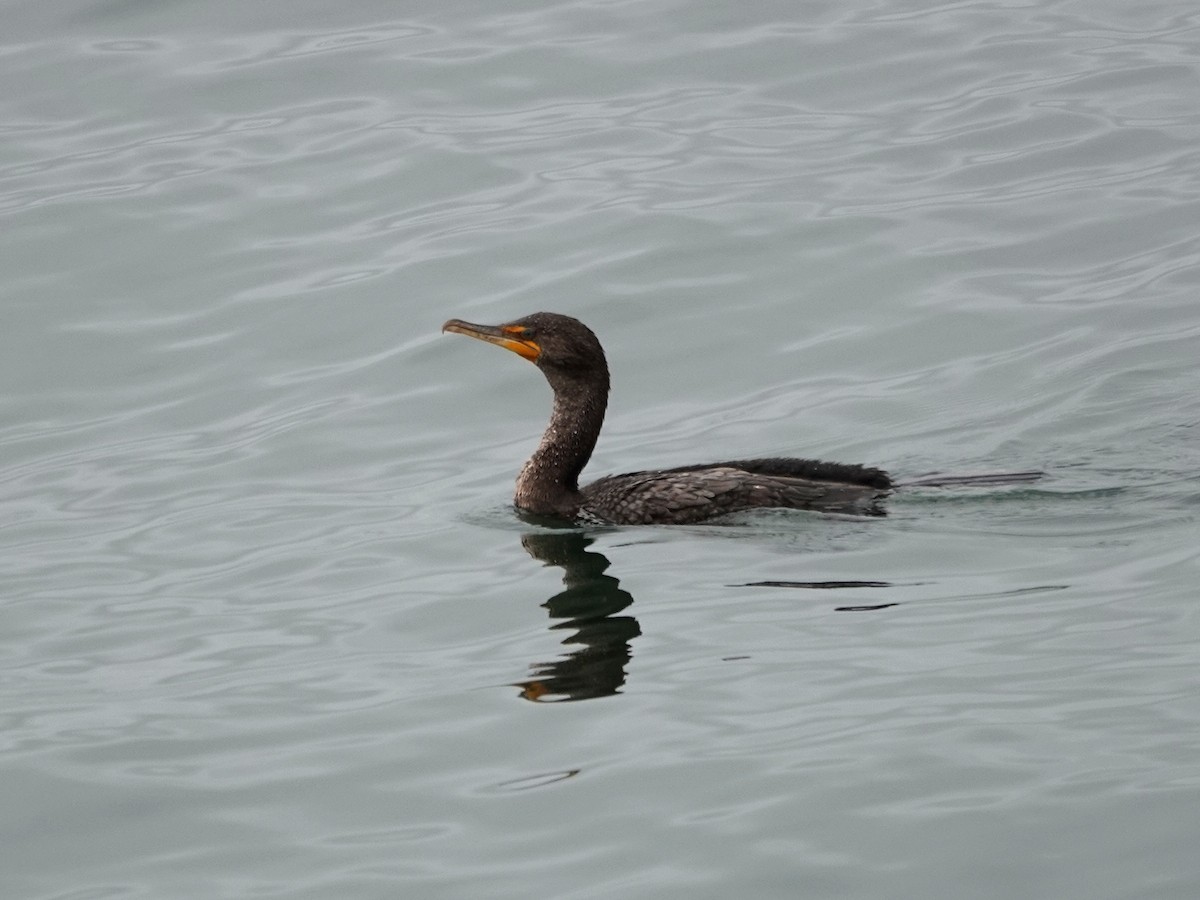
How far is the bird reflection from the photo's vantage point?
7.83 m

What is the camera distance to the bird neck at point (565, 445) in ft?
35.8

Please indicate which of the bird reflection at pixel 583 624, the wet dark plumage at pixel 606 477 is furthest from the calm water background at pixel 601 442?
the wet dark plumage at pixel 606 477

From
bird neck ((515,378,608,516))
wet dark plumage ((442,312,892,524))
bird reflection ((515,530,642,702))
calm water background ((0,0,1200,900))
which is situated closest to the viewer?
calm water background ((0,0,1200,900))

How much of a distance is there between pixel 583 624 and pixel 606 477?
2.61 meters

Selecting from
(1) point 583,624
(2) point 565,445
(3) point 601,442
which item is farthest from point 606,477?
(1) point 583,624

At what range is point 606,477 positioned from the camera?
11.3 metres

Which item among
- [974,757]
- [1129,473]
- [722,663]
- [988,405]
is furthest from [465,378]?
[974,757]

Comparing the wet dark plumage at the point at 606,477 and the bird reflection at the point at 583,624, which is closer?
the bird reflection at the point at 583,624

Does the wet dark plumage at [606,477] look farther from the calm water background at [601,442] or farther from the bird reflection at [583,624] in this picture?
the bird reflection at [583,624]

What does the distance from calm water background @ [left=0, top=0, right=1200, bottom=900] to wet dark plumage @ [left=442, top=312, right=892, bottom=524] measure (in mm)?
185

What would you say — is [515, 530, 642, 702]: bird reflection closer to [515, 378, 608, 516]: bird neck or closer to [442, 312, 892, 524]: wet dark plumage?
[442, 312, 892, 524]: wet dark plumage

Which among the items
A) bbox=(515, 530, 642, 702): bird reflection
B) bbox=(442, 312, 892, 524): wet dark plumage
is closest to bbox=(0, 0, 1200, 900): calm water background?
bbox=(515, 530, 642, 702): bird reflection

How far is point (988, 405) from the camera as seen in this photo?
40.7 feet

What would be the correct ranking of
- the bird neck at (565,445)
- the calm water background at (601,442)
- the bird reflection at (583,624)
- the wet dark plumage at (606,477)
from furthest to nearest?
the bird neck at (565,445) → the wet dark plumage at (606,477) → the bird reflection at (583,624) → the calm water background at (601,442)
